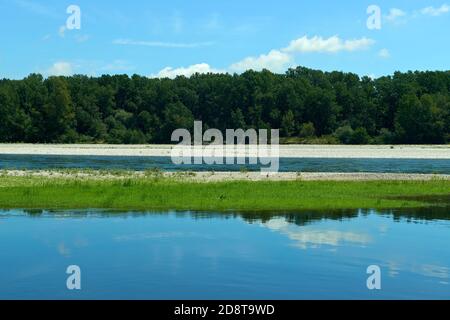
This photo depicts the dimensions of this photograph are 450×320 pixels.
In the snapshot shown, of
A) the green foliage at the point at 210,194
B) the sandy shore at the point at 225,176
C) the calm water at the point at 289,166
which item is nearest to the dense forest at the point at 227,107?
the calm water at the point at 289,166

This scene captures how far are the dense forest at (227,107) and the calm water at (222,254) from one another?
103095mm

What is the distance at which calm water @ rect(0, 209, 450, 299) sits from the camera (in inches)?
666

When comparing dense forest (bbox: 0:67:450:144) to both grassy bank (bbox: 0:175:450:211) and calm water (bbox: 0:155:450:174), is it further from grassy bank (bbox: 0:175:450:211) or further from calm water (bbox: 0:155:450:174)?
grassy bank (bbox: 0:175:450:211)

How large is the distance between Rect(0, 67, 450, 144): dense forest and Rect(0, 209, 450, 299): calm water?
338 feet

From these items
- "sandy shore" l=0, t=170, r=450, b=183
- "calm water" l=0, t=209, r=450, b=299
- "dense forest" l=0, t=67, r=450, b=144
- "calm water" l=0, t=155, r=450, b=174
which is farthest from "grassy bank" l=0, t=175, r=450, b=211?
"dense forest" l=0, t=67, r=450, b=144

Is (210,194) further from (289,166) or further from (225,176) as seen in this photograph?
(289,166)

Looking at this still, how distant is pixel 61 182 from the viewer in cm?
4250

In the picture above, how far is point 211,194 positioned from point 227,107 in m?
121

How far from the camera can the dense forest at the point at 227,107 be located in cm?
13888

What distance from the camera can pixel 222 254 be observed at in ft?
70.0

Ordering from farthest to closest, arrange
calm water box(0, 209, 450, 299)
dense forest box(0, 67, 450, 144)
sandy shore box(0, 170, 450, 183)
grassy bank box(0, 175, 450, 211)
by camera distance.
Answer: dense forest box(0, 67, 450, 144)
sandy shore box(0, 170, 450, 183)
grassy bank box(0, 175, 450, 211)
calm water box(0, 209, 450, 299)

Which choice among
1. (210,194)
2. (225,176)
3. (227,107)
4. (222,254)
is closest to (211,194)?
(210,194)
